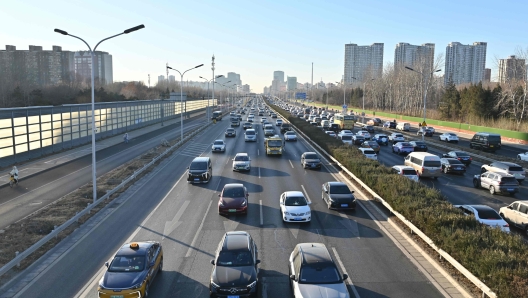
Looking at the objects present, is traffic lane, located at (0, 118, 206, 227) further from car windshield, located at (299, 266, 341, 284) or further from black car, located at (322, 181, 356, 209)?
black car, located at (322, 181, 356, 209)

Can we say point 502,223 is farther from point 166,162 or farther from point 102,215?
point 166,162

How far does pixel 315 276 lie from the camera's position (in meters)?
11.6

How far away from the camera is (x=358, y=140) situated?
165ft

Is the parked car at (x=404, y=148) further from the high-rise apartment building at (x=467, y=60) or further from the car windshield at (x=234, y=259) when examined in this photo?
the high-rise apartment building at (x=467, y=60)

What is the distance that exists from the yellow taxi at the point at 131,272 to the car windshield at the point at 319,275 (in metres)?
4.46

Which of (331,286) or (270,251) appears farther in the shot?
(270,251)

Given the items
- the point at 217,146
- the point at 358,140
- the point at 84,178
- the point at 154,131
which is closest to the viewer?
the point at 84,178

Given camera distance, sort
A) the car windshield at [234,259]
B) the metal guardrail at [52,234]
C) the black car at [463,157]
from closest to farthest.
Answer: the car windshield at [234,259], the metal guardrail at [52,234], the black car at [463,157]

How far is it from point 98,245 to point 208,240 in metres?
4.32

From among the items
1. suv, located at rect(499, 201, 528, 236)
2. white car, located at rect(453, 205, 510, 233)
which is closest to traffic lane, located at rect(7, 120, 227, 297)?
white car, located at rect(453, 205, 510, 233)

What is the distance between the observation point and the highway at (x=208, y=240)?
42.2 feet

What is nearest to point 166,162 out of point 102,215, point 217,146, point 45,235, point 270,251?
point 217,146

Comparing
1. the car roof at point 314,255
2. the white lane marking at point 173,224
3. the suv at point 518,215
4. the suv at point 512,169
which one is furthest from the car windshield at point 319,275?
the suv at point 512,169

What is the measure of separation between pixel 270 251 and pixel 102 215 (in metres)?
9.74
